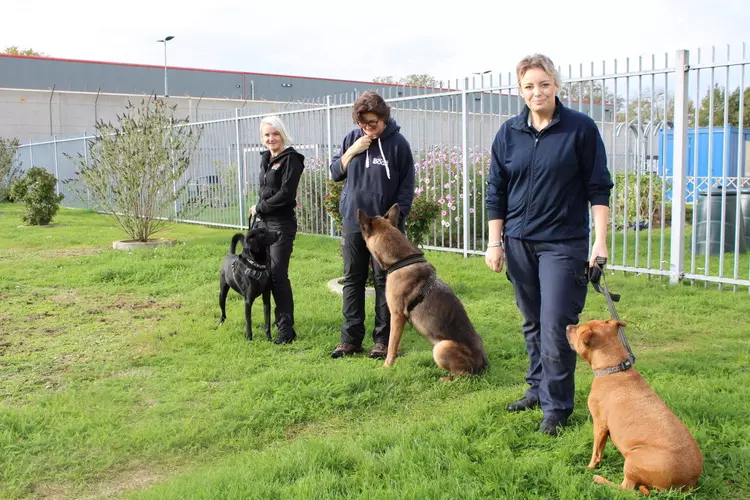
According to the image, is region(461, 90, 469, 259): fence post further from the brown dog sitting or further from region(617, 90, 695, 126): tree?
the brown dog sitting

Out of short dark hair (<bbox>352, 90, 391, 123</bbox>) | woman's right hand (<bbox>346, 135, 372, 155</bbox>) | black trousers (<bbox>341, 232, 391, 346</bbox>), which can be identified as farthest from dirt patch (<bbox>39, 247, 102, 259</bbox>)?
short dark hair (<bbox>352, 90, 391, 123</bbox>)

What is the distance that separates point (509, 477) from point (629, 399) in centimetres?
65

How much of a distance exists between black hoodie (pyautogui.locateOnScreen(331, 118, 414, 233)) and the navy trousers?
172 cm

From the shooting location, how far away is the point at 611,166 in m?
10.1

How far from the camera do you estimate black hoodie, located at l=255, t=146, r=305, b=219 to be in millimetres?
5766

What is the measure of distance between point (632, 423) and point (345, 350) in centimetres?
291

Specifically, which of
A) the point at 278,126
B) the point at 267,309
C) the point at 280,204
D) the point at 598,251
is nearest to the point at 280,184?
the point at 280,204

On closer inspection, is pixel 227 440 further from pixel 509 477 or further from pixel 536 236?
pixel 536 236

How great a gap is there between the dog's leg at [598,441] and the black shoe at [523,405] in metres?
0.78

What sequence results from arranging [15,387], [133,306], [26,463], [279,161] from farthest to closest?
1. [133,306]
2. [279,161]
3. [15,387]
4. [26,463]

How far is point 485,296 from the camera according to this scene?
24.6 ft

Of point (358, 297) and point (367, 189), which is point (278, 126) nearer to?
point (367, 189)

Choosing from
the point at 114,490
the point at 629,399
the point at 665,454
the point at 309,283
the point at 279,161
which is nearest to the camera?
the point at 665,454

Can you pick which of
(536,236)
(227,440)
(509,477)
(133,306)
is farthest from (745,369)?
(133,306)
